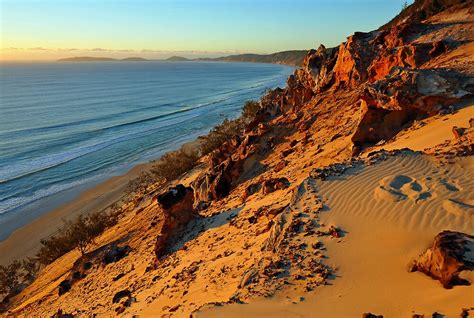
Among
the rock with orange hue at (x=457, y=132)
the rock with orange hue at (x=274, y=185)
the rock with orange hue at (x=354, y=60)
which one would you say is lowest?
the rock with orange hue at (x=274, y=185)

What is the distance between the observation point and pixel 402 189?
871 cm

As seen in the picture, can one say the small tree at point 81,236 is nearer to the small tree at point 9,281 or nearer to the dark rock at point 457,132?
the small tree at point 9,281

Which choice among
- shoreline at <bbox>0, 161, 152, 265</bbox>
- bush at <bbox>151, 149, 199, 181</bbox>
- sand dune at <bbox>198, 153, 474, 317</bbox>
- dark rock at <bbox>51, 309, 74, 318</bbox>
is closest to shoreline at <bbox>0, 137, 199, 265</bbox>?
shoreline at <bbox>0, 161, 152, 265</bbox>

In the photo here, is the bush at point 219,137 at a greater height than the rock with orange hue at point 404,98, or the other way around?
the rock with orange hue at point 404,98

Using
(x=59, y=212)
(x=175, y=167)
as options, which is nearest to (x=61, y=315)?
(x=175, y=167)

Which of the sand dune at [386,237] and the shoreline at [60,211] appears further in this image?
the shoreline at [60,211]

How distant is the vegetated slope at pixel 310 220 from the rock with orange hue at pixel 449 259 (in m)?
0.10

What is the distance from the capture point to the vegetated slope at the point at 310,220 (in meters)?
6.65

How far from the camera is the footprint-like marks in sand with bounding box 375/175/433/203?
27.3 ft

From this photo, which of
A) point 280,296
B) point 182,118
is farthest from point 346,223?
point 182,118

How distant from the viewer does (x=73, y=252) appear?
59.5 ft

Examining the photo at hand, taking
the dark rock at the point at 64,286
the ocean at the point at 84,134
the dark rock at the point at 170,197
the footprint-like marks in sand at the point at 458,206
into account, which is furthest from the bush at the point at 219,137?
the footprint-like marks in sand at the point at 458,206

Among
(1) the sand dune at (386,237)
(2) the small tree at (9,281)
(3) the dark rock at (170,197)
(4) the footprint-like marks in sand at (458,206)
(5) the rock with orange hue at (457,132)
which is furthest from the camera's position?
(2) the small tree at (9,281)

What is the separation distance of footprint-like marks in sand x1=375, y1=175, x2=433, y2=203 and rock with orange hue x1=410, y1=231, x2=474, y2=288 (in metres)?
2.19
